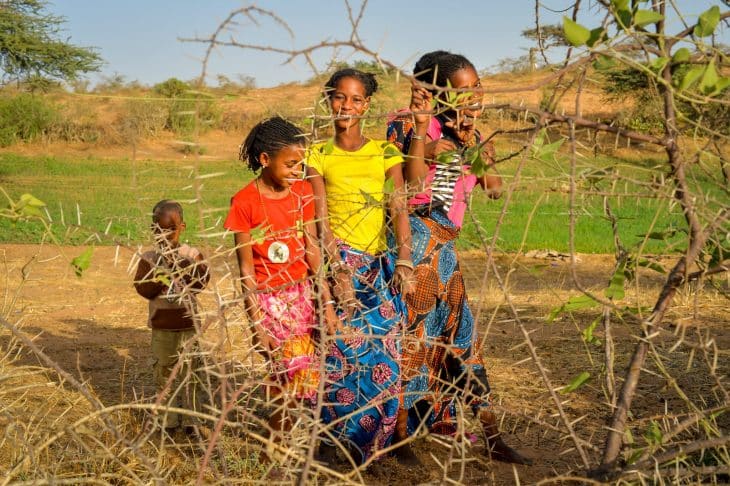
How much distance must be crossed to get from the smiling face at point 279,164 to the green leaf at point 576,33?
1682 mm

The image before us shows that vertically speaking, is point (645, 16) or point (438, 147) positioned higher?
point (645, 16)

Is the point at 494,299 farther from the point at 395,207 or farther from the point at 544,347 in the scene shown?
the point at 395,207

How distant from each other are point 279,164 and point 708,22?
6.23 ft

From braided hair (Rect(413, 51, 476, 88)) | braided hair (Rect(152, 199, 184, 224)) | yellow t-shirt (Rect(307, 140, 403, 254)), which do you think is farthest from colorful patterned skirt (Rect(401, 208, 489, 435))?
braided hair (Rect(152, 199, 184, 224))

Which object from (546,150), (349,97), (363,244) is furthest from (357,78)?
(546,150)

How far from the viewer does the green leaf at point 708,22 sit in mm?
1815

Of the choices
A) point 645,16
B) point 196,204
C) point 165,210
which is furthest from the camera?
point 196,204

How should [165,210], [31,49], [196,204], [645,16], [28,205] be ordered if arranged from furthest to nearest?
[31,49] < [196,204] < [165,210] < [28,205] < [645,16]

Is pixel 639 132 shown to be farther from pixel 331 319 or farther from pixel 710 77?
pixel 331 319

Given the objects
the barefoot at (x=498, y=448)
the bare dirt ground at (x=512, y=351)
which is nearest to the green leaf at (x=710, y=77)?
the bare dirt ground at (x=512, y=351)

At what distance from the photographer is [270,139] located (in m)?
3.45

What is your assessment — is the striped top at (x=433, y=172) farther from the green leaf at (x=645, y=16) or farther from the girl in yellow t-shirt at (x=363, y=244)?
the green leaf at (x=645, y=16)

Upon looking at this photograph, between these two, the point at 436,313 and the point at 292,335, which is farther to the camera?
the point at 436,313

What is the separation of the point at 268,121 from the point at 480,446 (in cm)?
166
